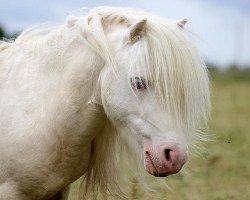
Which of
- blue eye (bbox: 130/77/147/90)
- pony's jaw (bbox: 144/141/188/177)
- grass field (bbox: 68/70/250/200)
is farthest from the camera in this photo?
grass field (bbox: 68/70/250/200)

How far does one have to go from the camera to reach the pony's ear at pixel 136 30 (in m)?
4.03

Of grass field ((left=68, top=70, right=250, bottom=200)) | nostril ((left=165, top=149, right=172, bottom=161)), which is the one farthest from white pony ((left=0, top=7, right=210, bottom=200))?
grass field ((left=68, top=70, right=250, bottom=200))

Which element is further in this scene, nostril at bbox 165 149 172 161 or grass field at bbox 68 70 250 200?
grass field at bbox 68 70 250 200

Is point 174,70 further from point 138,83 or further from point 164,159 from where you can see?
point 164,159

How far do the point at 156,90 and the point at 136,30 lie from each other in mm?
364

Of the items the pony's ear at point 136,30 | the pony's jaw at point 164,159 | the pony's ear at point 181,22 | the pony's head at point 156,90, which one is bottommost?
the pony's jaw at point 164,159

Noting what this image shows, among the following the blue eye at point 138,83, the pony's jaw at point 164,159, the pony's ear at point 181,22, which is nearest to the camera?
the pony's jaw at point 164,159

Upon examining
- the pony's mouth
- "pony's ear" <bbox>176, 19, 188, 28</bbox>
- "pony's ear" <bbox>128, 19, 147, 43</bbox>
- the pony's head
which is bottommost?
→ the pony's mouth

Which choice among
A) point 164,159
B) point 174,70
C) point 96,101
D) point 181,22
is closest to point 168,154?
A: point 164,159

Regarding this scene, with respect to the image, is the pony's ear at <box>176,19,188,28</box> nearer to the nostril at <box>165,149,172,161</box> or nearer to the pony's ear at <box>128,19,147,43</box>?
the pony's ear at <box>128,19,147,43</box>

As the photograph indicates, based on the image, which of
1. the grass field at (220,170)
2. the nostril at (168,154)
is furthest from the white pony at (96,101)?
the grass field at (220,170)

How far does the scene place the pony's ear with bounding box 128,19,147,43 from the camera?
159 inches

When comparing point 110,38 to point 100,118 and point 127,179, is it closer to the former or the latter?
point 100,118

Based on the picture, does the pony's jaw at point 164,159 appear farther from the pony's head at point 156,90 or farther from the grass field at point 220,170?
the grass field at point 220,170
